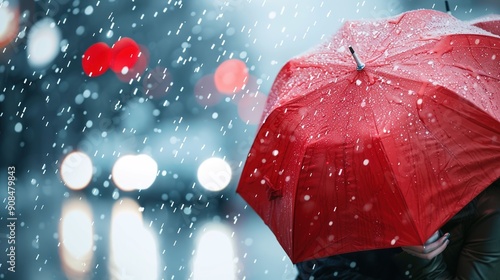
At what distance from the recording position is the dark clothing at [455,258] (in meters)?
2.49

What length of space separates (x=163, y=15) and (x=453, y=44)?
12756 millimetres

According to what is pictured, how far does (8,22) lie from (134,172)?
A: 3909 mm

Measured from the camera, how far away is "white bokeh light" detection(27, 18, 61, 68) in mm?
12666

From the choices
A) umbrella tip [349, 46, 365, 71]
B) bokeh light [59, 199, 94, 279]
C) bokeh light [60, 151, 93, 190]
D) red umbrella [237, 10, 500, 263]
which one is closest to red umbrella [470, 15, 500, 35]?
red umbrella [237, 10, 500, 263]

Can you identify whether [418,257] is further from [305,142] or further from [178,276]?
[178,276]

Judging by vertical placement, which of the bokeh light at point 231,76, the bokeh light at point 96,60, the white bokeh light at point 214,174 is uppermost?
the bokeh light at point 96,60

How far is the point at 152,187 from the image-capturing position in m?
12.4

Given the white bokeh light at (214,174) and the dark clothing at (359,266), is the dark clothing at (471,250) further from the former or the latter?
the white bokeh light at (214,174)

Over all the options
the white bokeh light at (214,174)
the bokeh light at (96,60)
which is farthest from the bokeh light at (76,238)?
the bokeh light at (96,60)

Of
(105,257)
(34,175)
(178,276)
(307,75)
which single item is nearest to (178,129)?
(34,175)

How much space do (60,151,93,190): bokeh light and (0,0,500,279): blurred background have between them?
3cm

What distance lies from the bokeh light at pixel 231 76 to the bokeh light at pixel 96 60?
240 cm

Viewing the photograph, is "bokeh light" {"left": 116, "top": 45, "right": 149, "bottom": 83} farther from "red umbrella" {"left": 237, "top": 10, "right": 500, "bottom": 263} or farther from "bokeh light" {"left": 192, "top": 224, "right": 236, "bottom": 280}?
"red umbrella" {"left": 237, "top": 10, "right": 500, "bottom": 263}

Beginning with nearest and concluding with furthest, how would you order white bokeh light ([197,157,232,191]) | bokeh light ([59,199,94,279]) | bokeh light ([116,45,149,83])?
bokeh light ([59,199,94,279]), white bokeh light ([197,157,232,191]), bokeh light ([116,45,149,83])
